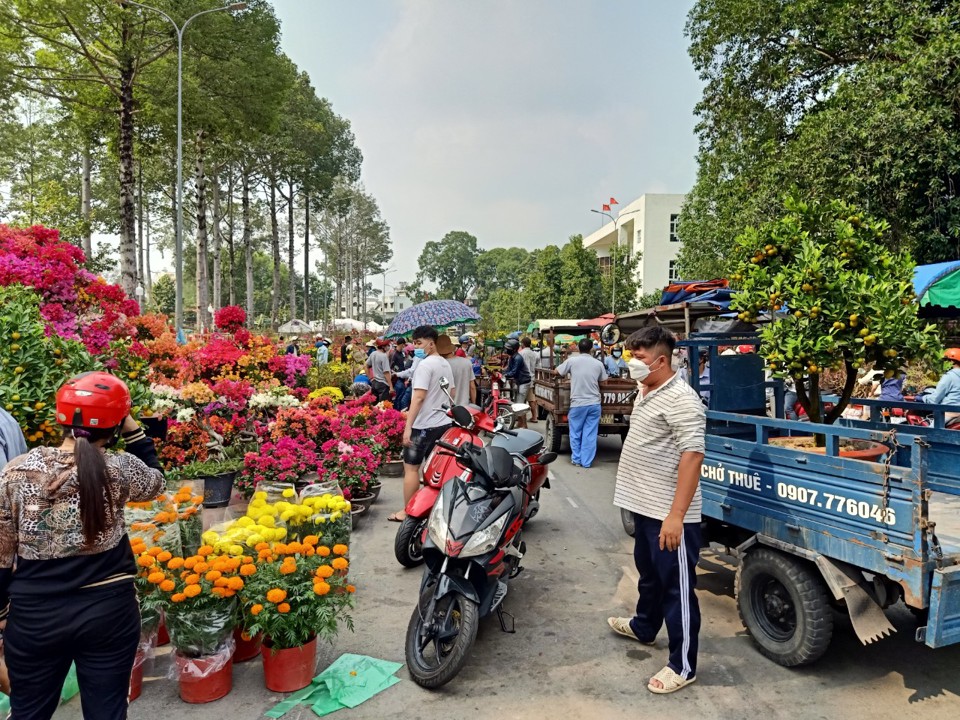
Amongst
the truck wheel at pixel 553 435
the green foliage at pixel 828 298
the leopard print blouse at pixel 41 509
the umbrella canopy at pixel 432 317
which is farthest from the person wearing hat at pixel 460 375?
the umbrella canopy at pixel 432 317

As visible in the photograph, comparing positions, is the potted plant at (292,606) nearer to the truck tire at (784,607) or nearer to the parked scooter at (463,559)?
the parked scooter at (463,559)

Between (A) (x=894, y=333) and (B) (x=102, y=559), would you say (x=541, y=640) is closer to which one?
(B) (x=102, y=559)

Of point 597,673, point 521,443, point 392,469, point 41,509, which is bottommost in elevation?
point 597,673

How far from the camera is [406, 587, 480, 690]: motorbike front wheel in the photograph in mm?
3232

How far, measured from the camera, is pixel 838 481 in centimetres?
322

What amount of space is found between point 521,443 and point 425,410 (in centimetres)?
112

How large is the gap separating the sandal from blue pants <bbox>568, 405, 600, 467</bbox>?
215 inches

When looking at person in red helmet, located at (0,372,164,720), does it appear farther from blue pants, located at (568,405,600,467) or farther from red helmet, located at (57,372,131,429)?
blue pants, located at (568,405,600,467)

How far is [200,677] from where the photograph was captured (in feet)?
10.3

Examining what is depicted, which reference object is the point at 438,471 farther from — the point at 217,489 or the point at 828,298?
the point at 828,298

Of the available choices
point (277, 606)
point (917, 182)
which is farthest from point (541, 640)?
point (917, 182)

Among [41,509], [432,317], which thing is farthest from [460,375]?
[432,317]

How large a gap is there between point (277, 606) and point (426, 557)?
0.84 m

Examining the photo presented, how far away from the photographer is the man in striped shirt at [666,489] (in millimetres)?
3203
